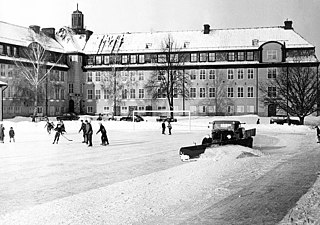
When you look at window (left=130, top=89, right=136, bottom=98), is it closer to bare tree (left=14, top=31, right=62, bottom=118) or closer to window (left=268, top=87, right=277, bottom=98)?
bare tree (left=14, top=31, right=62, bottom=118)

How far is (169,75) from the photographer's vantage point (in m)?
81.1

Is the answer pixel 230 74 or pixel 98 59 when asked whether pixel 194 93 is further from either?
pixel 98 59

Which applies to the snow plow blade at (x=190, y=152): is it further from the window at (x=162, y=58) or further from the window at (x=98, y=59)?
the window at (x=98, y=59)

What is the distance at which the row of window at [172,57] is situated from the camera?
280ft

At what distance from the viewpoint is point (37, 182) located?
17422mm

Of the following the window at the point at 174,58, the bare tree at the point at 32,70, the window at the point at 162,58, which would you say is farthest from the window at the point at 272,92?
the bare tree at the point at 32,70

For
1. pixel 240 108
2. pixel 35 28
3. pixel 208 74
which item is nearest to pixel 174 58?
pixel 208 74

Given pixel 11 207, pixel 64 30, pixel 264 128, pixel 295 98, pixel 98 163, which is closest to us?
pixel 11 207

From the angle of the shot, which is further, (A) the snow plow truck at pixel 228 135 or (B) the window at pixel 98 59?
(B) the window at pixel 98 59

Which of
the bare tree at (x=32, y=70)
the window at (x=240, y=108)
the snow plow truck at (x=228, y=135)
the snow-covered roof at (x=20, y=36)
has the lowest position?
the snow plow truck at (x=228, y=135)

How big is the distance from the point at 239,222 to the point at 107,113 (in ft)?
253

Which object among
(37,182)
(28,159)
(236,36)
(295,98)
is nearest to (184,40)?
(236,36)

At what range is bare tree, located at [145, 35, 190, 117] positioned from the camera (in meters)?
79.6

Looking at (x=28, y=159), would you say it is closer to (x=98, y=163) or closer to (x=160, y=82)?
(x=98, y=163)
